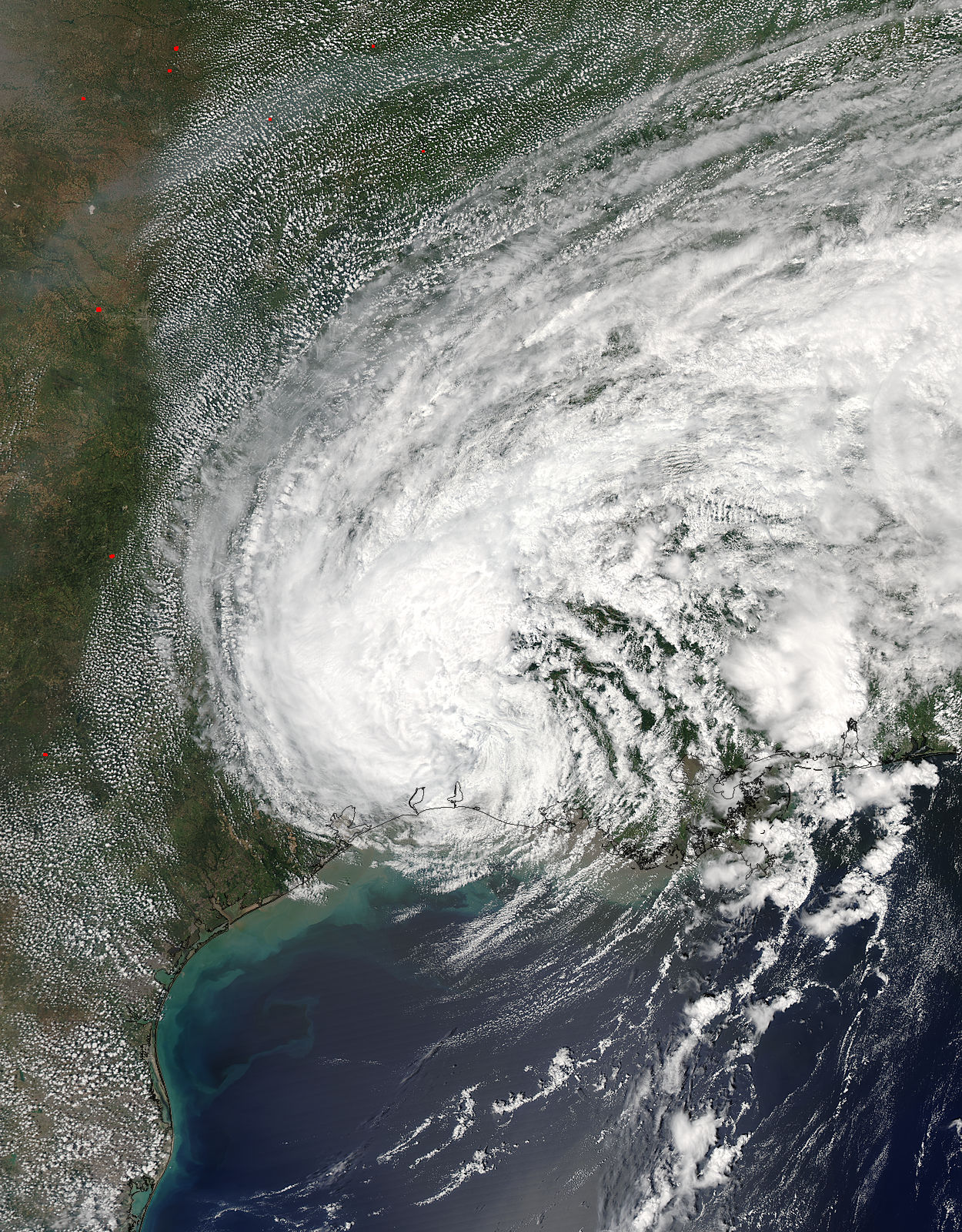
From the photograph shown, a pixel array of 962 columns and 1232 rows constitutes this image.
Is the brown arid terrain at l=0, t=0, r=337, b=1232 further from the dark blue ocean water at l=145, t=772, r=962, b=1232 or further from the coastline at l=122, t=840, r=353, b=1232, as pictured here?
the dark blue ocean water at l=145, t=772, r=962, b=1232

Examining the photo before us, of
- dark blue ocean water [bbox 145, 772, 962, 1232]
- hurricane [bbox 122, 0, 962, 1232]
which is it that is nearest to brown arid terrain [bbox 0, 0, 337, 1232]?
hurricane [bbox 122, 0, 962, 1232]

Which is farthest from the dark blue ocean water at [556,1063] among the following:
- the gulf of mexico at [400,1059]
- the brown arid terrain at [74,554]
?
Result: the brown arid terrain at [74,554]

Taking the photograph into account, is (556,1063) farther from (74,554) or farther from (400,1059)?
(74,554)

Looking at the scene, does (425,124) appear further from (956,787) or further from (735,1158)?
(735,1158)

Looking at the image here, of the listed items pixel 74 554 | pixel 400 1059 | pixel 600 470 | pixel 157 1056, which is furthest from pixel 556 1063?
pixel 74 554

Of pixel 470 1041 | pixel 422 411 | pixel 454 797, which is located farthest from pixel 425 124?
pixel 470 1041

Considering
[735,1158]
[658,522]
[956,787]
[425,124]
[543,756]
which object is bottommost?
[735,1158]
